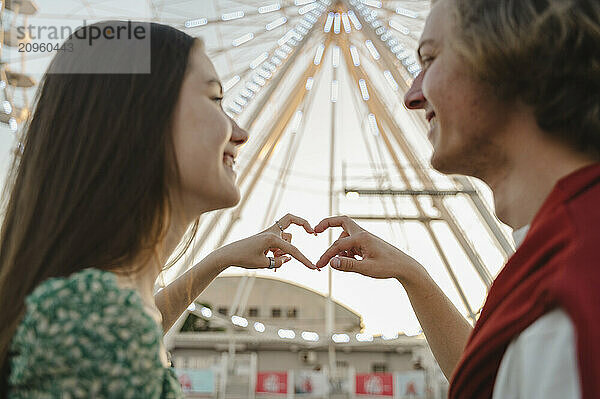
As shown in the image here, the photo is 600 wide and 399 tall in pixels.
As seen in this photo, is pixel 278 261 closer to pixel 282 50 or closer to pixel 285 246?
pixel 285 246

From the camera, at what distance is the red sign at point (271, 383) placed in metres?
14.1

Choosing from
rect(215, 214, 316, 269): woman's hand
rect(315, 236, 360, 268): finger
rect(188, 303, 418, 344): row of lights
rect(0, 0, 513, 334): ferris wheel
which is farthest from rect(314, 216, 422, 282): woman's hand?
rect(188, 303, 418, 344): row of lights

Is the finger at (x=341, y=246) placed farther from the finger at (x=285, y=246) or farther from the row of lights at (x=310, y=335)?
the row of lights at (x=310, y=335)

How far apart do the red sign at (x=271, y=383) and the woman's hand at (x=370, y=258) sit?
12.9 meters

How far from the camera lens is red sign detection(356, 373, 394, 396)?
13219 mm

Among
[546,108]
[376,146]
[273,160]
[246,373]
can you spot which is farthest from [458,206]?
[546,108]

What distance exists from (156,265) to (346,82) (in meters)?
12.4

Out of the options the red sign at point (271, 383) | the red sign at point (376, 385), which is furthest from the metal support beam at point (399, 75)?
the red sign at point (271, 383)

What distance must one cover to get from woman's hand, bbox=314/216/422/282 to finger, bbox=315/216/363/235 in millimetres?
23

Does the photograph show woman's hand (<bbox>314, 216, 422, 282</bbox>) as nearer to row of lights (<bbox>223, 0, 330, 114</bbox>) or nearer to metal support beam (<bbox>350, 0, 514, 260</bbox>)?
metal support beam (<bbox>350, 0, 514, 260</bbox>)

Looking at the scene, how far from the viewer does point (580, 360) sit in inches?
32.2

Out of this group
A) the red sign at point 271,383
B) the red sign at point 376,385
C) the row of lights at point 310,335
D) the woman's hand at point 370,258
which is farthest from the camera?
the row of lights at point 310,335

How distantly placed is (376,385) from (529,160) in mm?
12759

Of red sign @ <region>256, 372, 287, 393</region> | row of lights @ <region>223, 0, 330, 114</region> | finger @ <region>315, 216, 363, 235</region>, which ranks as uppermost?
row of lights @ <region>223, 0, 330, 114</region>
